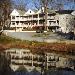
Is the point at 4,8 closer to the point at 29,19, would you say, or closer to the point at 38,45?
the point at 29,19

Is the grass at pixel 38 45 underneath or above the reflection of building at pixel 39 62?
underneath

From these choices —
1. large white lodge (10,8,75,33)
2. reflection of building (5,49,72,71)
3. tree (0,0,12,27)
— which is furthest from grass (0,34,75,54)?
large white lodge (10,8,75,33)

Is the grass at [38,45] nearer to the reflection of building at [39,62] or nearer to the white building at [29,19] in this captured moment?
the reflection of building at [39,62]

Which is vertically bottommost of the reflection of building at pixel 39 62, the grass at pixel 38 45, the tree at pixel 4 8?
the grass at pixel 38 45

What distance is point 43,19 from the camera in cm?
8719

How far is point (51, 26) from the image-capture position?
281 ft

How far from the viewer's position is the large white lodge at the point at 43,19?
2976 inches

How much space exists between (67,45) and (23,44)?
6660mm

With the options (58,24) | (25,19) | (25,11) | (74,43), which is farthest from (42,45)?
(25,11)

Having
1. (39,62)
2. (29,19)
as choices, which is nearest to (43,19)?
(29,19)

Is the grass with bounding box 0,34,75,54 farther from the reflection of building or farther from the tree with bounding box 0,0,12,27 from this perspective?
the tree with bounding box 0,0,12,27

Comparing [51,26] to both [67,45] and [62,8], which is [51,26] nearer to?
[62,8]

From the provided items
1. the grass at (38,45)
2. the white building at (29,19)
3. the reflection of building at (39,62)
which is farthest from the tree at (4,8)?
the reflection of building at (39,62)

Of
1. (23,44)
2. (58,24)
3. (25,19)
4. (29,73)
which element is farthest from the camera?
(25,19)
